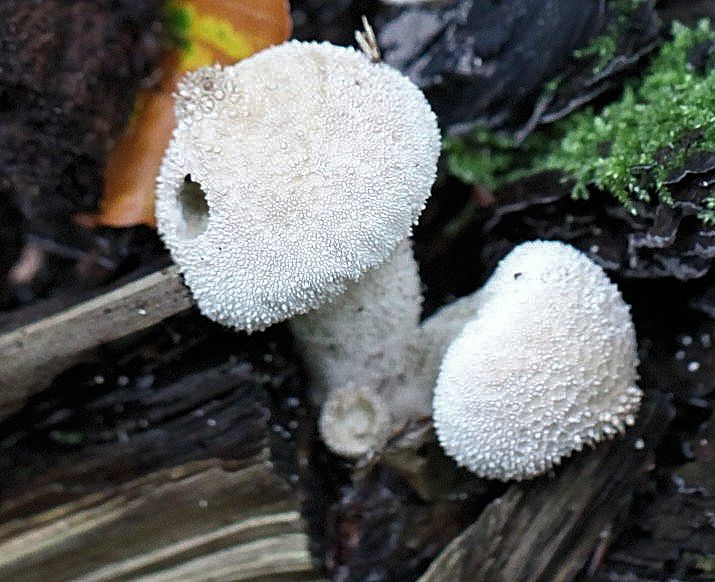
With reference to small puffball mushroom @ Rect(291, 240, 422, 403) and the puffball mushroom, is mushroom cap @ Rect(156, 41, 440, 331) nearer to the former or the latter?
the puffball mushroom

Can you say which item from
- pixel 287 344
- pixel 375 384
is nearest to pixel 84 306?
pixel 287 344

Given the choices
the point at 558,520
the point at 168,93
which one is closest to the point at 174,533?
the point at 558,520

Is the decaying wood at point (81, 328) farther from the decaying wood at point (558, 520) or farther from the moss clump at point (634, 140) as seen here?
the moss clump at point (634, 140)

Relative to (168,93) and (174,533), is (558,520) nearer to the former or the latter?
(174,533)

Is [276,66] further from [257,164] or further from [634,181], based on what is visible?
[634,181]

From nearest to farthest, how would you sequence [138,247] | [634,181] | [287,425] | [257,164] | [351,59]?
[257,164], [351,59], [634,181], [287,425], [138,247]

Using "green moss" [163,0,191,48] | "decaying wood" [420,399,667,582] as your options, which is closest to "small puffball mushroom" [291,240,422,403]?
"decaying wood" [420,399,667,582]

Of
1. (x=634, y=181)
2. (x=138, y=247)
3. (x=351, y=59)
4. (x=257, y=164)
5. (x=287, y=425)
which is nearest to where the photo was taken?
(x=257, y=164)
